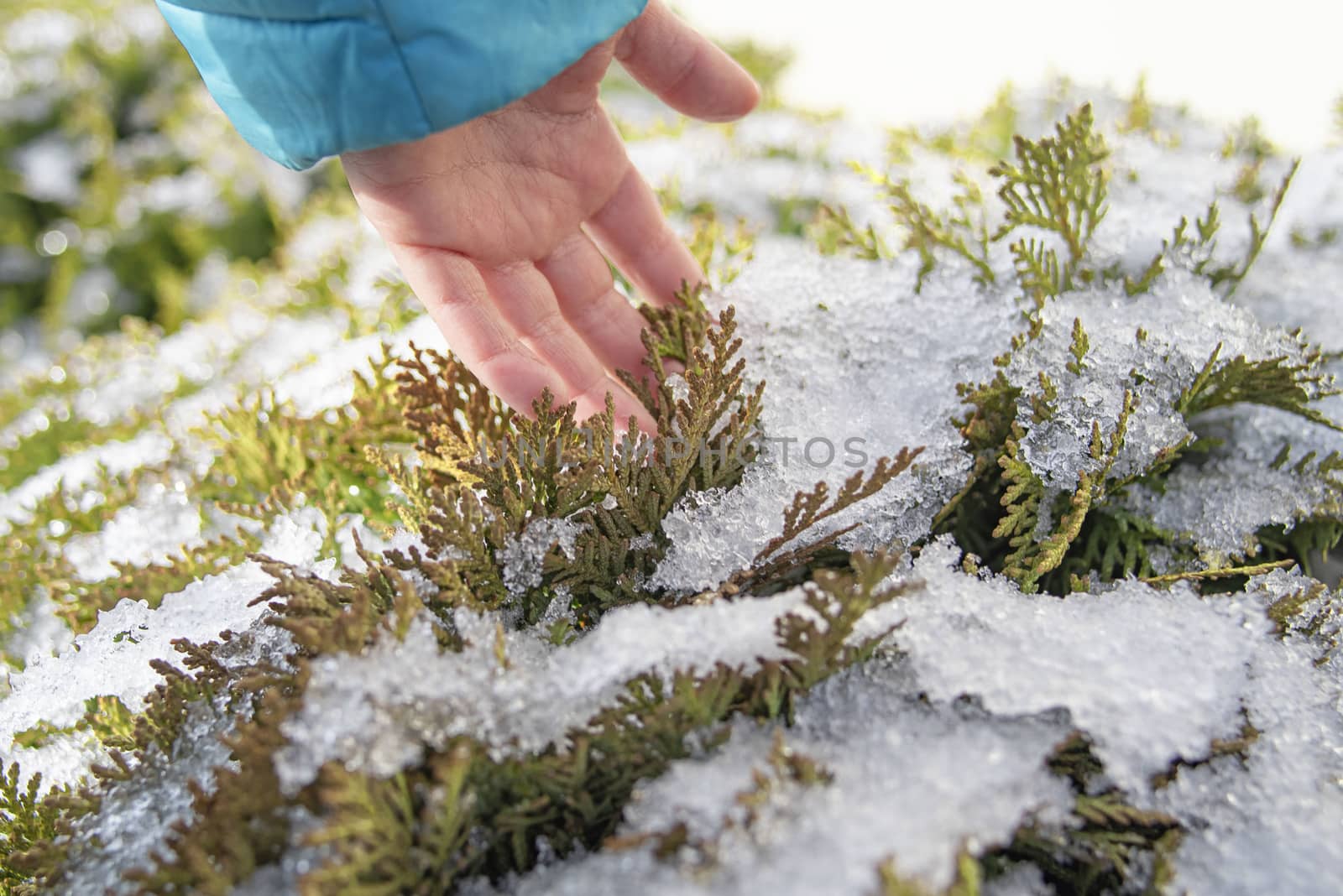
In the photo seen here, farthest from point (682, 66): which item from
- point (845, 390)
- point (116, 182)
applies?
point (116, 182)

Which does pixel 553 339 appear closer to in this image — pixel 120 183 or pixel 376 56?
pixel 376 56

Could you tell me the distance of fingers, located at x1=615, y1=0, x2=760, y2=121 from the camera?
2.27 metres

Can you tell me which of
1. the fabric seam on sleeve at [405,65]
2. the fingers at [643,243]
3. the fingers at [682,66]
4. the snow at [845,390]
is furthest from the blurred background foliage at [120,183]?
the fabric seam on sleeve at [405,65]

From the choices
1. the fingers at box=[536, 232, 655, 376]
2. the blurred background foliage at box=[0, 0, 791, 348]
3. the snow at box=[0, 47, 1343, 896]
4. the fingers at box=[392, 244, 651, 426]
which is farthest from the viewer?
the blurred background foliage at box=[0, 0, 791, 348]

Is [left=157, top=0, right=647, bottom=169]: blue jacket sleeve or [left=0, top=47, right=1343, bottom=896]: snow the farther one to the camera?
[left=157, top=0, right=647, bottom=169]: blue jacket sleeve

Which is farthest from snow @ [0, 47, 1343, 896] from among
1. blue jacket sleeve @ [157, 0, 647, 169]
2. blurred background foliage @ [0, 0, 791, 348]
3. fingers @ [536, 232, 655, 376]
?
blurred background foliage @ [0, 0, 791, 348]

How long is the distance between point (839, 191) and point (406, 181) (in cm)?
209

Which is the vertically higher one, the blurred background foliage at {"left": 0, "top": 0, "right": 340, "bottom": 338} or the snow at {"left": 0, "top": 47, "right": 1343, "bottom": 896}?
the blurred background foliage at {"left": 0, "top": 0, "right": 340, "bottom": 338}

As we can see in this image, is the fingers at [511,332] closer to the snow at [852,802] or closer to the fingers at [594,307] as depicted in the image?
the fingers at [594,307]

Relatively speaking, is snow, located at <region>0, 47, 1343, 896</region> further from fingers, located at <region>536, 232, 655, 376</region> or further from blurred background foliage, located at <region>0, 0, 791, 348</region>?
blurred background foliage, located at <region>0, 0, 791, 348</region>

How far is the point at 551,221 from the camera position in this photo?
2391 millimetres

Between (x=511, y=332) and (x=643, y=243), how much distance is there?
0.57m

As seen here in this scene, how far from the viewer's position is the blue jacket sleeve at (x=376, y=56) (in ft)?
5.82

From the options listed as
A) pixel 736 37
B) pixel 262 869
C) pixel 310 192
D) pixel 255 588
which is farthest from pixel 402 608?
pixel 736 37
